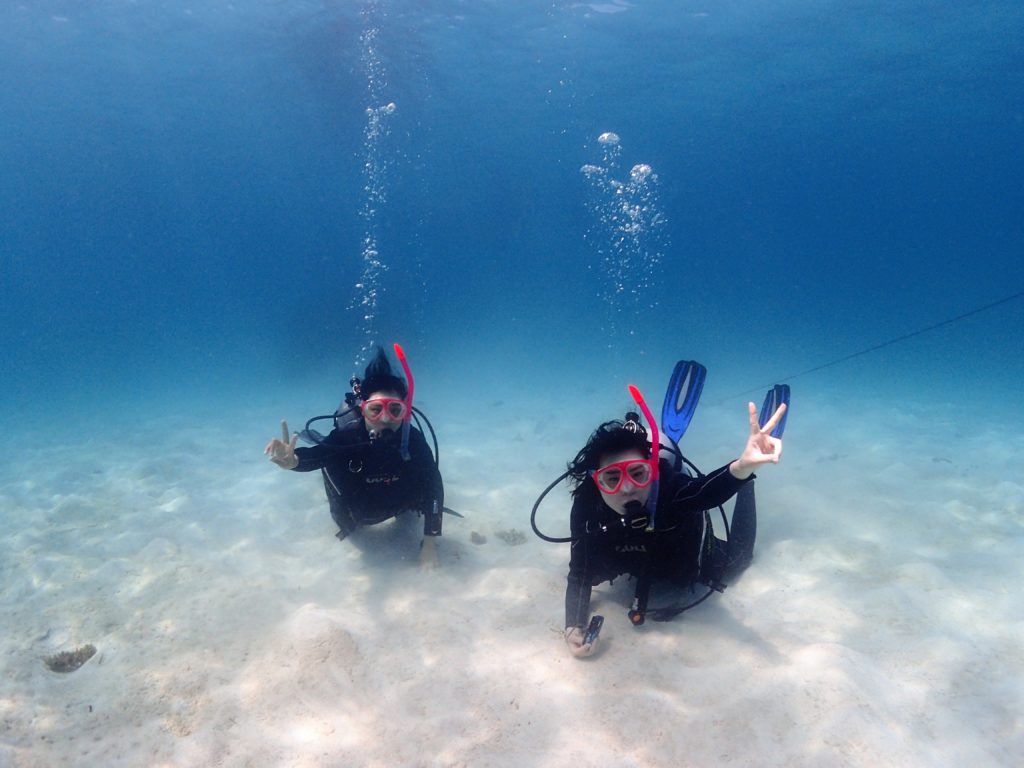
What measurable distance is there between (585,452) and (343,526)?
339 cm

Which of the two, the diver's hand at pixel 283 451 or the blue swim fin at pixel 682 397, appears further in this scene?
the blue swim fin at pixel 682 397

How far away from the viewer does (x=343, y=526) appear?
5.97 metres

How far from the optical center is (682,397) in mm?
6523

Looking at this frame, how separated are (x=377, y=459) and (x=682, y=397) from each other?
12.1 ft

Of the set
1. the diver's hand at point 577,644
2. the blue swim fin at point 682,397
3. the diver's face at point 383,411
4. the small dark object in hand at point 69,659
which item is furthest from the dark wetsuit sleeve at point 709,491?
the small dark object in hand at point 69,659

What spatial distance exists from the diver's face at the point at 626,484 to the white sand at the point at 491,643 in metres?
1.11

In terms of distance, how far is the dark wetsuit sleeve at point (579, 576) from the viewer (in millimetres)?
4062

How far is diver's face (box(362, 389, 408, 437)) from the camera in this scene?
16.7 feet

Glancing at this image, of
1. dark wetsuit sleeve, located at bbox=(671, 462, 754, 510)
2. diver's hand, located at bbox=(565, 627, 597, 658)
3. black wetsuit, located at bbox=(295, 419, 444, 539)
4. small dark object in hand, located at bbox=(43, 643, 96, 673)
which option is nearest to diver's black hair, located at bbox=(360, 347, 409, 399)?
black wetsuit, located at bbox=(295, 419, 444, 539)

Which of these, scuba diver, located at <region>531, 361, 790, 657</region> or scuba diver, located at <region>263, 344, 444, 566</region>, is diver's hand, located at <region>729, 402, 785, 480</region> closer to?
scuba diver, located at <region>531, 361, 790, 657</region>

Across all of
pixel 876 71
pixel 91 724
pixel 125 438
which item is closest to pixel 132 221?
pixel 125 438

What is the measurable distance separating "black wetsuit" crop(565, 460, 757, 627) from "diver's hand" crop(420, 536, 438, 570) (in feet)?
5.65

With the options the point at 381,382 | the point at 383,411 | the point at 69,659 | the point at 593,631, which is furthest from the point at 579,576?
the point at 69,659

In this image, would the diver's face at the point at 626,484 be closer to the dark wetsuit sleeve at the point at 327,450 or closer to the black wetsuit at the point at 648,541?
the black wetsuit at the point at 648,541
